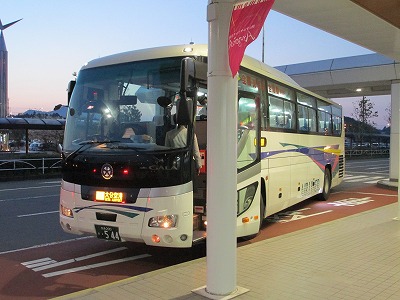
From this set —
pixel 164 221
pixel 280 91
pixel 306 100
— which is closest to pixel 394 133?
pixel 306 100

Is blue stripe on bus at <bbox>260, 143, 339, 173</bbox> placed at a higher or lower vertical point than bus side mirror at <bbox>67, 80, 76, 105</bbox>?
lower

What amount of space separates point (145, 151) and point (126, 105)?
2.99ft

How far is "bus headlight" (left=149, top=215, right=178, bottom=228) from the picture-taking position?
232 inches

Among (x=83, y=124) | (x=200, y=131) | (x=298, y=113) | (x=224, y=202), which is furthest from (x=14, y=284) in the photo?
(x=298, y=113)

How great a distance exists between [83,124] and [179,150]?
1.77 metres

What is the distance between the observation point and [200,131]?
736cm

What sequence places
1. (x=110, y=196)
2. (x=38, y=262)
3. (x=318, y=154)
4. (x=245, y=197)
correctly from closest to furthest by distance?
(x=110, y=196) < (x=38, y=262) < (x=245, y=197) < (x=318, y=154)

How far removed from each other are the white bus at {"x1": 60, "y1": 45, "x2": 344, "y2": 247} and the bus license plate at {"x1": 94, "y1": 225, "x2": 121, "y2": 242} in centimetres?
1

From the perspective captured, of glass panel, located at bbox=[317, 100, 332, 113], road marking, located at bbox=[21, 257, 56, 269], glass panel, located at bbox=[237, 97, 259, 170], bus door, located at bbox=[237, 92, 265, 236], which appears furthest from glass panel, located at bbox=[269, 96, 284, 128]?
road marking, located at bbox=[21, 257, 56, 269]

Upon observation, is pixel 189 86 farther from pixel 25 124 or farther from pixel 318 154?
pixel 25 124

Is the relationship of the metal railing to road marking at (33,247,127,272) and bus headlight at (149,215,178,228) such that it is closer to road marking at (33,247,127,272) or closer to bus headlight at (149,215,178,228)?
road marking at (33,247,127,272)

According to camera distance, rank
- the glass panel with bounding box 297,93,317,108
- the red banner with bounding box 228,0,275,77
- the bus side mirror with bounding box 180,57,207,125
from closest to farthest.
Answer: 1. the red banner with bounding box 228,0,275,77
2. the bus side mirror with bounding box 180,57,207,125
3. the glass panel with bounding box 297,93,317,108

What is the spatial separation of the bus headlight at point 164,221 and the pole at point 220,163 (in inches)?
48.1

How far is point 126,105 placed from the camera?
646 cm
